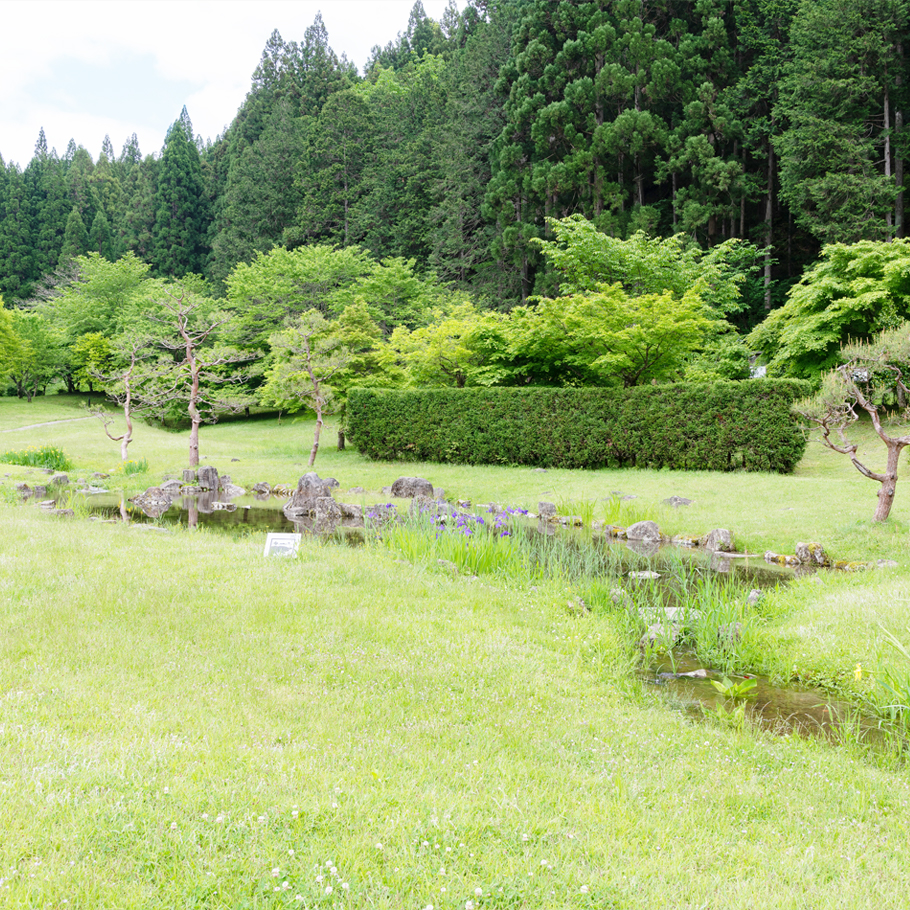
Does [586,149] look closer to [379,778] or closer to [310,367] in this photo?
[310,367]

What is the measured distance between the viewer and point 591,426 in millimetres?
16438

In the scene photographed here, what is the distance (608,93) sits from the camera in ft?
88.4

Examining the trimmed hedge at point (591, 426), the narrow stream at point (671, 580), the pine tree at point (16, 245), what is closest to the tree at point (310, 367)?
the trimmed hedge at point (591, 426)

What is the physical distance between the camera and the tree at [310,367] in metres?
18.8

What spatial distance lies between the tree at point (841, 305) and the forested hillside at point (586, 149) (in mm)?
3412

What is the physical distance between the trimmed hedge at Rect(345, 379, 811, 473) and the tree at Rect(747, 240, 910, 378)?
195 inches

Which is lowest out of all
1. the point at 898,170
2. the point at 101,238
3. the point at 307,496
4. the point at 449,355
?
the point at 307,496

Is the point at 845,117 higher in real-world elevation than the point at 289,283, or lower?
higher

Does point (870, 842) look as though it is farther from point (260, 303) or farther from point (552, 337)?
point (260, 303)

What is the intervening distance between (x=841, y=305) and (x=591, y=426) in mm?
7932

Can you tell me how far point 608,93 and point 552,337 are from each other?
1432 centimetres

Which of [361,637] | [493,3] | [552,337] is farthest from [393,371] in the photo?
[493,3]

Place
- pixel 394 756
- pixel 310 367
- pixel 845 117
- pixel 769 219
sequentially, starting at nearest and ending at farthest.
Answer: pixel 394 756
pixel 310 367
pixel 845 117
pixel 769 219

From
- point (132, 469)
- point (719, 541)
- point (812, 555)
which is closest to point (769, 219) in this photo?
point (719, 541)
